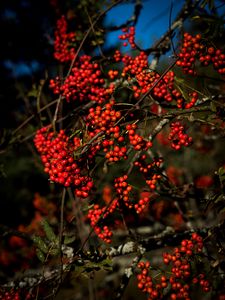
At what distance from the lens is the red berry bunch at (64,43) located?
319cm

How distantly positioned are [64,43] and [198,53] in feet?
6.28

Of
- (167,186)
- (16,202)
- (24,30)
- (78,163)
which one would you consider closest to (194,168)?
(16,202)

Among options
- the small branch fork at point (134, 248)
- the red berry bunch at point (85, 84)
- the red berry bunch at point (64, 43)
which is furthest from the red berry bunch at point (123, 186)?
the red berry bunch at point (64, 43)

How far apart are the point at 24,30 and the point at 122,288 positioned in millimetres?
5193

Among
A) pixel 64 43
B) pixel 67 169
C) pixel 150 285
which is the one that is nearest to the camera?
pixel 67 169

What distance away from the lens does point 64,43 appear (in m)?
3.20

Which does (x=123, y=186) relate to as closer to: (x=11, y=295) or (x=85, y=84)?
(x=85, y=84)

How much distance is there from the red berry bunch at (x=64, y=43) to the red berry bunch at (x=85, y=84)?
650mm

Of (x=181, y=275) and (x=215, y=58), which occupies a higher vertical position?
(x=215, y=58)

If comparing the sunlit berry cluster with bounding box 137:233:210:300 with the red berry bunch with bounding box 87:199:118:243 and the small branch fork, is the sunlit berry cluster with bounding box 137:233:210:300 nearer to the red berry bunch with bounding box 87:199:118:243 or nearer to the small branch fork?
the small branch fork

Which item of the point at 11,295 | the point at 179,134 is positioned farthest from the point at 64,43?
the point at 11,295

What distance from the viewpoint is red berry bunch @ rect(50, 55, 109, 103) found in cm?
251

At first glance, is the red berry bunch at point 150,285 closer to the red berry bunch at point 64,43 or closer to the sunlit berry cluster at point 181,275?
the sunlit berry cluster at point 181,275

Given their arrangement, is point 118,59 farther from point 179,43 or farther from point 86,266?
point 86,266
